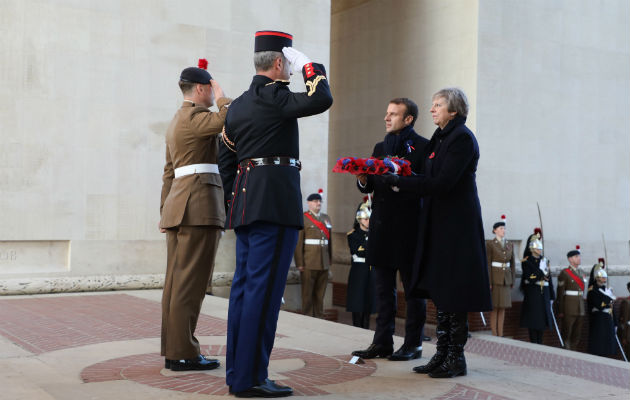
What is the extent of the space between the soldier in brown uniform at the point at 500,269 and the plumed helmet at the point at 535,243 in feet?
1.82

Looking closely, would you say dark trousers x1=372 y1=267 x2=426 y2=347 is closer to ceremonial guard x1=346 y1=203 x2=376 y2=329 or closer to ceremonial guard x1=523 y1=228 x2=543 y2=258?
ceremonial guard x1=346 y1=203 x2=376 y2=329

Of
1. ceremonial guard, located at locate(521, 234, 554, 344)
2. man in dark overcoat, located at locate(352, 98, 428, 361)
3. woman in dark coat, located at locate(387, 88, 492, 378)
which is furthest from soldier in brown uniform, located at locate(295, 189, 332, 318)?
woman in dark coat, located at locate(387, 88, 492, 378)

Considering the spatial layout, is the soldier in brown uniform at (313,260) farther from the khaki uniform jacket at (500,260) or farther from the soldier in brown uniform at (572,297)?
the soldier in brown uniform at (572,297)

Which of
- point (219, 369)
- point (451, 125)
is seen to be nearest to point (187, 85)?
point (451, 125)

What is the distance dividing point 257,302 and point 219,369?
94 cm

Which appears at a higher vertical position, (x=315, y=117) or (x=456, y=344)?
(x=315, y=117)

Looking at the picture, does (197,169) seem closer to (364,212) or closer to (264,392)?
(264,392)

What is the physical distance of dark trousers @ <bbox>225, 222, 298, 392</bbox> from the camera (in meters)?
3.64

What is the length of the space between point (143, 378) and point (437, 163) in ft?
7.15

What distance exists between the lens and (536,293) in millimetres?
11945

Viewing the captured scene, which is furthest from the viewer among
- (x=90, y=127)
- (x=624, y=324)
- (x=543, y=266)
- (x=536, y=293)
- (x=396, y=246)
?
(x=624, y=324)

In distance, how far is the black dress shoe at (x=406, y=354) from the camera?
4840 mm

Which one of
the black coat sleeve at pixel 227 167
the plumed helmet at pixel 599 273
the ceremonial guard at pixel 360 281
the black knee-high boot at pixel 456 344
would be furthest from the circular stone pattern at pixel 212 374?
the plumed helmet at pixel 599 273

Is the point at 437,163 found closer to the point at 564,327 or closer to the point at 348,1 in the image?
the point at 564,327
